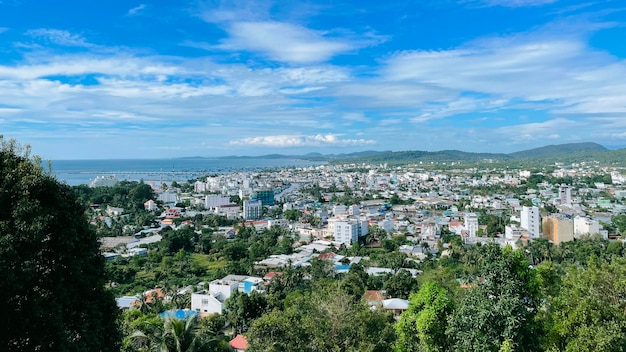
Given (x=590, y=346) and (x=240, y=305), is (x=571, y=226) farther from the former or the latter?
(x=590, y=346)

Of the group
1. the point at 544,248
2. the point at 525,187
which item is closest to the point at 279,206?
the point at 544,248

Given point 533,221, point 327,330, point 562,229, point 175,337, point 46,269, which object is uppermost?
point 46,269

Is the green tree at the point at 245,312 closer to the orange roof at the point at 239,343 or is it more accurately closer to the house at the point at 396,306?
the orange roof at the point at 239,343

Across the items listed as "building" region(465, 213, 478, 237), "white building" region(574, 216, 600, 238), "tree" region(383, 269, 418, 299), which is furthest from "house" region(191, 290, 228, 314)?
"white building" region(574, 216, 600, 238)

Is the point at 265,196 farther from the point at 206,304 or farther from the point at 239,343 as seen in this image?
the point at 239,343

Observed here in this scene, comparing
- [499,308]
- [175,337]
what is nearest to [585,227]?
[499,308]
